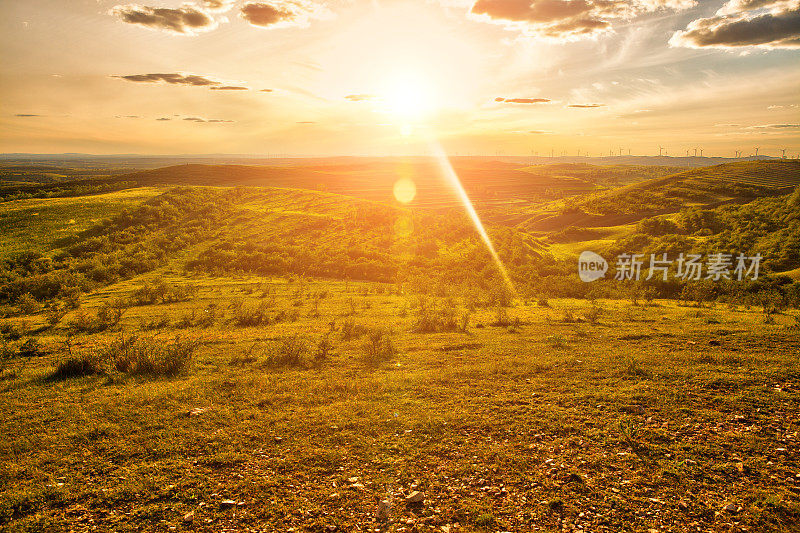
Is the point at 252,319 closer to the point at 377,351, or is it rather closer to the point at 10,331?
the point at 377,351

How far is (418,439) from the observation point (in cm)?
1116

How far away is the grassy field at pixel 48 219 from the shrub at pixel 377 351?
61018 millimetres

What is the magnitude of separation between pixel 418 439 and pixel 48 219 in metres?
86.2

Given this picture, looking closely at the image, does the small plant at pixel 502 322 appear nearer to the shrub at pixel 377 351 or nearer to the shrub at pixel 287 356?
the shrub at pixel 377 351

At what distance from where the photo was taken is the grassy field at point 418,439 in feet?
27.0

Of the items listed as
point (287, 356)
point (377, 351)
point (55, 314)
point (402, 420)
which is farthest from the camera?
point (55, 314)

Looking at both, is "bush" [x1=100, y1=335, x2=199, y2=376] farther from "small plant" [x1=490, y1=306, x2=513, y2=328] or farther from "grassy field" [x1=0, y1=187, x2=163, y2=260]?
"grassy field" [x1=0, y1=187, x2=163, y2=260]

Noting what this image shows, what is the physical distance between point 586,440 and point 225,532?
9.53m

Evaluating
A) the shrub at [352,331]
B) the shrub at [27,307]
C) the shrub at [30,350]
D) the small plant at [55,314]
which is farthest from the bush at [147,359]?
the shrub at [27,307]

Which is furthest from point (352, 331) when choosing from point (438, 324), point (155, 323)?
point (155, 323)

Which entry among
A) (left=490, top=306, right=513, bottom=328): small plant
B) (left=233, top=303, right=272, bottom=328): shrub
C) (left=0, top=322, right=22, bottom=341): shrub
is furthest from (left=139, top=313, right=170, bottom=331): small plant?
(left=490, top=306, right=513, bottom=328): small plant

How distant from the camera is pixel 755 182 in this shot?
137625 mm

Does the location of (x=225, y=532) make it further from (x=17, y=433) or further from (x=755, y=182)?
(x=755, y=182)

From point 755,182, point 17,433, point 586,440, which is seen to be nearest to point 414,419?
point 586,440
